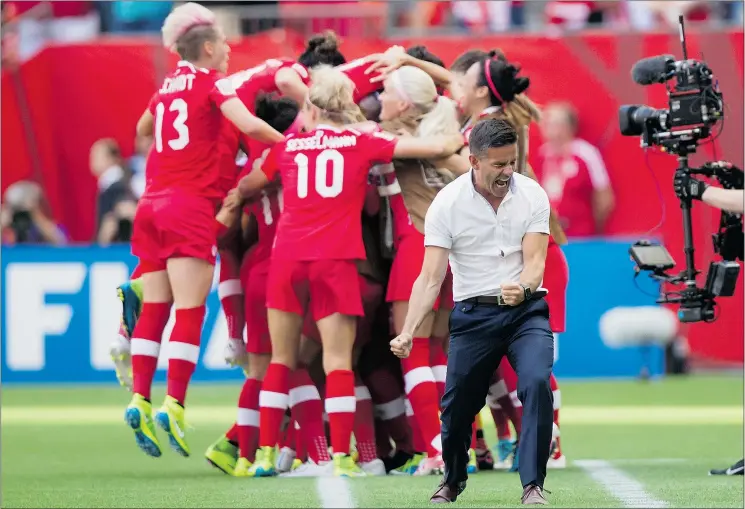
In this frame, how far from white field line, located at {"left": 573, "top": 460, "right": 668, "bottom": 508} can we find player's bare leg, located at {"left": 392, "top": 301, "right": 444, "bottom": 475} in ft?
3.06

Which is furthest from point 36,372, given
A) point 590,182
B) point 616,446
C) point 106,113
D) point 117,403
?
point 616,446

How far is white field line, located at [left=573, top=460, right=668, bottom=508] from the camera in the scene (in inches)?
302

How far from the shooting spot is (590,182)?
1780cm

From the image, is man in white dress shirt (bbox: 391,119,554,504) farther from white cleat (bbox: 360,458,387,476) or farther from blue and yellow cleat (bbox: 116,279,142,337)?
blue and yellow cleat (bbox: 116,279,142,337)

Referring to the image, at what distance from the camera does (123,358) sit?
34.3 ft

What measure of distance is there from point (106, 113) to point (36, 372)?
12.2 feet

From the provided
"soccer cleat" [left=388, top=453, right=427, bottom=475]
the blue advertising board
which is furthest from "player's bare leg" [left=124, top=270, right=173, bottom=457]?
the blue advertising board

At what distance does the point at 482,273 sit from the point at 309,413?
2398 millimetres

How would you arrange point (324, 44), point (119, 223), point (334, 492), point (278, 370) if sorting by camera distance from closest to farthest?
1. point (334, 492)
2. point (278, 370)
3. point (324, 44)
4. point (119, 223)

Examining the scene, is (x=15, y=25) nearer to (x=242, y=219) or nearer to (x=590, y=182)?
(x=590, y=182)

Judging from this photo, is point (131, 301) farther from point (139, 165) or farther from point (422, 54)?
point (139, 165)

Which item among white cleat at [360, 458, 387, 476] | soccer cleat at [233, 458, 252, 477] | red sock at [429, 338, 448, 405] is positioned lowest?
white cleat at [360, 458, 387, 476]

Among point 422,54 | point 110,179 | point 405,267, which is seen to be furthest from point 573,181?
point 405,267

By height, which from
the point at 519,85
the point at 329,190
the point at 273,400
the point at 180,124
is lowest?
the point at 273,400
